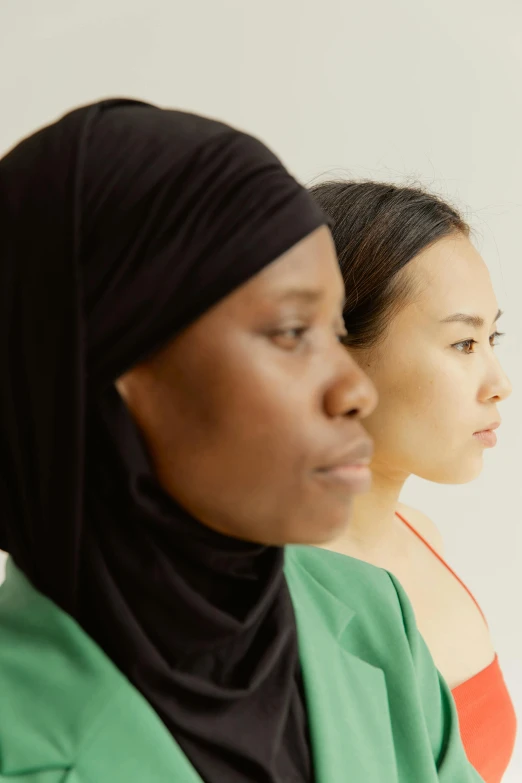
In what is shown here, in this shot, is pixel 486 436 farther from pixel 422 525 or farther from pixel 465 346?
pixel 422 525

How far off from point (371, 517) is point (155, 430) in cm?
57

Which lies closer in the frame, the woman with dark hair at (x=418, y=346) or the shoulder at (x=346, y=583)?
the shoulder at (x=346, y=583)

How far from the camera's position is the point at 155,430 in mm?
765

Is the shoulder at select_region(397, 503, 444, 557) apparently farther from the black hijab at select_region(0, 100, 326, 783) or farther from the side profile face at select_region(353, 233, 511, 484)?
the black hijab at select_region(0, 100, 326, 783)

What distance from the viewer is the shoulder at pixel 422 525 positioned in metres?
1.47

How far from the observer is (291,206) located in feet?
2.52

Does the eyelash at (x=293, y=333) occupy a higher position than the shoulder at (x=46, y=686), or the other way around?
the eyelash at (x=293, y=333)

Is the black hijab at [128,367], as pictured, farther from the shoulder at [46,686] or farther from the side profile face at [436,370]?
the side profile face at [436,370]

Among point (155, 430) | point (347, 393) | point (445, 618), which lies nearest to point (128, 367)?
point (155, 430)

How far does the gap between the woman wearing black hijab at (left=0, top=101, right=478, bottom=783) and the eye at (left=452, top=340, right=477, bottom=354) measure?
0.42m

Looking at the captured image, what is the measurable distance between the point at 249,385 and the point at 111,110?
0.86 feet

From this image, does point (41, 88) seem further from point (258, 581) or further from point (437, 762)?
point (437, 762)

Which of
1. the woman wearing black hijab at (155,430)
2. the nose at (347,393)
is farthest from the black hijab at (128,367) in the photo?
the nose at (347,393)

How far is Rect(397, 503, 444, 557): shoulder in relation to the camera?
4.82 ft
